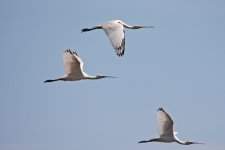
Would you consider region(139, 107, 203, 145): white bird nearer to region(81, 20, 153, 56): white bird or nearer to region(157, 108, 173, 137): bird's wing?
region(157, 108, 173, 137): bird's wing

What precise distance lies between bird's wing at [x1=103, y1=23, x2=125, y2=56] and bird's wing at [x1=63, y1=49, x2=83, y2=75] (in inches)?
43.3

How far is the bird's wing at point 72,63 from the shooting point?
89.5 feet

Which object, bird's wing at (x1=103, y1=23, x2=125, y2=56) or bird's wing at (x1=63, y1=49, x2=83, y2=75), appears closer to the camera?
bird's wing at (x1=103, y1=23, x2=125, y2=56)

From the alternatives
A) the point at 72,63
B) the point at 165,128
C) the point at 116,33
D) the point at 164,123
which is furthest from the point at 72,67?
the point at 165,128

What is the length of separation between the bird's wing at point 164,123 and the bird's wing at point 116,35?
257 cm

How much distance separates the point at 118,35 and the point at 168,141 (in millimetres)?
4264

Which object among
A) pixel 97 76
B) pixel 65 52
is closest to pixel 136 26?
pixel 97 76

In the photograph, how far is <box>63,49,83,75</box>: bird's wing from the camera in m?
27.3

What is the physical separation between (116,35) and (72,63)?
1477mm

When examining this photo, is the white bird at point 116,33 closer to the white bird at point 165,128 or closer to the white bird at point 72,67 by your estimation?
the white bird at point 72,67

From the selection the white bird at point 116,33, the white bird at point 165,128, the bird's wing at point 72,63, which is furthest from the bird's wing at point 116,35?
the white bird at point 165,128

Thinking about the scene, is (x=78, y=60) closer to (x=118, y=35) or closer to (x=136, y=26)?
(x=118, y=35)

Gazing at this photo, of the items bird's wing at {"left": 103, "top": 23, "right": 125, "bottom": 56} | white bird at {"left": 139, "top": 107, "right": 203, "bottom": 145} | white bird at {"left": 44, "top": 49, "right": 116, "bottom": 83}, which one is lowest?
white bird at {"left": 139, "top": 107, "right": 203, "bottom": 145}

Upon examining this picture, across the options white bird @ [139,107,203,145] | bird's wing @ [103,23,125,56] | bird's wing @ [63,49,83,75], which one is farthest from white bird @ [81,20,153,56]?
white bird @ [139,107,203,145]
